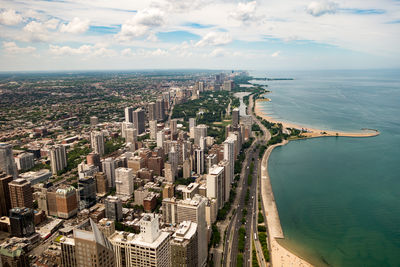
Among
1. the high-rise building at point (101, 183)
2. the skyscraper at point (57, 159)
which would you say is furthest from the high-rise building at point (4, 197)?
the skyscraper at point (57, 159)

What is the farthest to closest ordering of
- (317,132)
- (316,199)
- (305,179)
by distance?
(317,132), (305,179), (316,199)

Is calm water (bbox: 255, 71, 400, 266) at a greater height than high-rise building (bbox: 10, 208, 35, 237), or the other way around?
high-rise building (bbox: 10, 208, 35, 237)

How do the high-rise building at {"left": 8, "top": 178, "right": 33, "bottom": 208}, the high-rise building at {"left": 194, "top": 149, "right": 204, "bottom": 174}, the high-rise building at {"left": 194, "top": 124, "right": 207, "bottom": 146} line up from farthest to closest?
1. the high-rise building at {"left": 194, "top": 124, "right": 207, "bottom": 146}
2. the high-rise building at {"left": 194, "top": 149, "right": 204, "bottom": 174}
3. the high-rise building at {"left": 8, "top": 178, "right": 33, "bottom": 208}

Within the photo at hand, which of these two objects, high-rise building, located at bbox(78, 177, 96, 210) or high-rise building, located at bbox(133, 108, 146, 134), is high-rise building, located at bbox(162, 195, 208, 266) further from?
high-rise building, located at bbox(133, 108, 146, 134)

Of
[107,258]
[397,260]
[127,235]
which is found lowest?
[397,260]

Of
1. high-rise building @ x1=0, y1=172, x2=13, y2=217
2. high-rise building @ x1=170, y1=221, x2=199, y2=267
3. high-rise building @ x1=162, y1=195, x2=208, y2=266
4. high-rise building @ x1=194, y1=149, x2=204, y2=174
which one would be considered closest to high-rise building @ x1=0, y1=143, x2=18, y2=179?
high-rise building @ x1=0, y1=172, x2=13, y2=217

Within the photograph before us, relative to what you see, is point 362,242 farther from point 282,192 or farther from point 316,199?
point 282,192

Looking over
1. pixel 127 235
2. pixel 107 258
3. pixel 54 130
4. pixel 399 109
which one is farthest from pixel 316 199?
pixel 399 109

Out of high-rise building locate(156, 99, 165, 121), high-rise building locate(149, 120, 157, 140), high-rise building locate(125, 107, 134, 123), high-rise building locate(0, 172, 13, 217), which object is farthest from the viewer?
high-rise building locate(156, 99, 165, 121)
